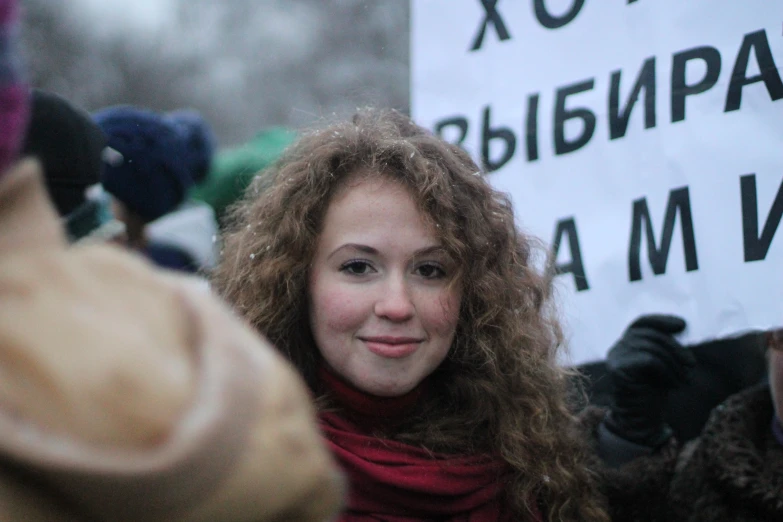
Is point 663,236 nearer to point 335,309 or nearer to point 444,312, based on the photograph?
point 444,312

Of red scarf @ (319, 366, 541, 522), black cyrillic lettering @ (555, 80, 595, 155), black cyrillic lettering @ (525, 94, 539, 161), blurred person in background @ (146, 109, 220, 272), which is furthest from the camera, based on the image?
blurred person in background @ (146, 109, 220, 272)

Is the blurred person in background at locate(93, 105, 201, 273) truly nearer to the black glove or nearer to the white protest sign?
the white protest sign

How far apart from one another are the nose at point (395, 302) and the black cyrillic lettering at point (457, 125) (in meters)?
0.95

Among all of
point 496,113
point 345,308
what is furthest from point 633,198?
point 345,308

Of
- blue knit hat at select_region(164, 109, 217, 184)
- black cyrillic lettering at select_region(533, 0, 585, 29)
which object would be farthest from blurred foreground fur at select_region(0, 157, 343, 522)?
blue knit hat at select_region(164, 109, 217, 184)

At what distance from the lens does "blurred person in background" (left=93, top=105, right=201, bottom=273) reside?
3.07 metres

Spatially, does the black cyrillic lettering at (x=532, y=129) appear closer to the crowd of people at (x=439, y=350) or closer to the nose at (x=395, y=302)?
the crowd of people at (x=439, y=350)

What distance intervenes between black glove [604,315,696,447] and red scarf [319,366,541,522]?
0.49m

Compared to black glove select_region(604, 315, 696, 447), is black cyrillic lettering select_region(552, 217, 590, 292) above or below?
above

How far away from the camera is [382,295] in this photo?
2051 mm

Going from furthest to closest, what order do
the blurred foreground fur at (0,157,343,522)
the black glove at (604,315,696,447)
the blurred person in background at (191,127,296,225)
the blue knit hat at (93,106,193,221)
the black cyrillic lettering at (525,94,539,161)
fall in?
the blurred person in background at (191,127,296,225) < the blue knit hat at (93,106,193,221) < the black cyrillic lettering at (525,94,539,161) < the black glove at (604,315,696,447) < the blurred foreground fur at (0,157,343,522)

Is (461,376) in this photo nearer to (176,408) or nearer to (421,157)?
(421,157)

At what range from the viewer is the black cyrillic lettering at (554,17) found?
9.03ft

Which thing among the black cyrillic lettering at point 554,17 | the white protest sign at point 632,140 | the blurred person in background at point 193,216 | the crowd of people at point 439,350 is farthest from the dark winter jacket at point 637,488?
the blurred person in background at point 193,216
